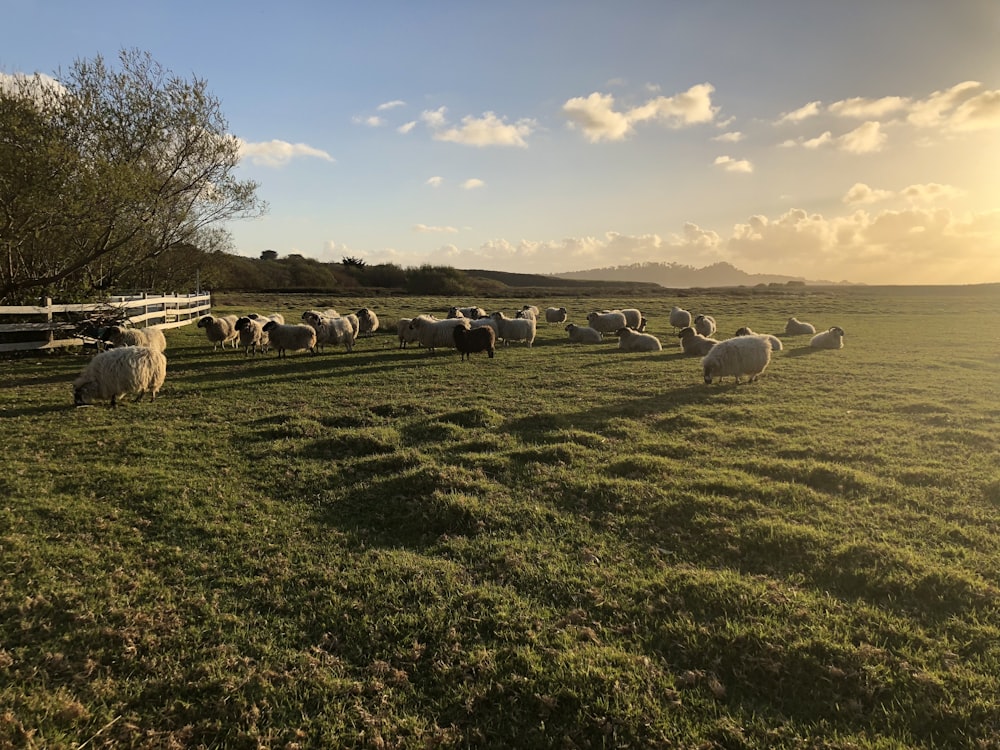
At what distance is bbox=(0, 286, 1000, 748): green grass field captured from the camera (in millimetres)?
3488

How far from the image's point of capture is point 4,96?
15750mm

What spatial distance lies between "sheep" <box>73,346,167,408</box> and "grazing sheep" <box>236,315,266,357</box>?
6.91 m

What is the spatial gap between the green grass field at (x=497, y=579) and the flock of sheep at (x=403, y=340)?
1171mm

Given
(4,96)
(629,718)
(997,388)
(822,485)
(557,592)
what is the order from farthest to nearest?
(4,96) → (997,388) → (822,485) → (557,592) → (629,718)

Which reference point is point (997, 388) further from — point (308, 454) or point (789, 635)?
point (308, 454)

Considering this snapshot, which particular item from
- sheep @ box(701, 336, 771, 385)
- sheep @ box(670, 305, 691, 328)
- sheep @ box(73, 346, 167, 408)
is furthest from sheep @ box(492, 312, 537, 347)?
sheep @ box(73, 346, 167, 408)

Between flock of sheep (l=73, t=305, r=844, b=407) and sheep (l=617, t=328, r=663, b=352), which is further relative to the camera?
sheep (l=617, t=328, r=663, b=352)

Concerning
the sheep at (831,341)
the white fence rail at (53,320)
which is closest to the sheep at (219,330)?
the white fence rail at (53,320)

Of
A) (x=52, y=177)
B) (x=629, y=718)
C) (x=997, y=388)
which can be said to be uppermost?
(x=52, y=177)

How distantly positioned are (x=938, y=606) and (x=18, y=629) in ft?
25.3

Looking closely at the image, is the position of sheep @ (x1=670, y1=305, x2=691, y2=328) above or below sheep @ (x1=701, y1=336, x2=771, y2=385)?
above

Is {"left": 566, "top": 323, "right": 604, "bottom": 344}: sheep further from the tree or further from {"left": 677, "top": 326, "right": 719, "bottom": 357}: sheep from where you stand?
the tree

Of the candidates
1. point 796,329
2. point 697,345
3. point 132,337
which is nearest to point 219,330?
point 132,337

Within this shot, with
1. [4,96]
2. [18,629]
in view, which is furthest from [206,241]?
[18,629]
